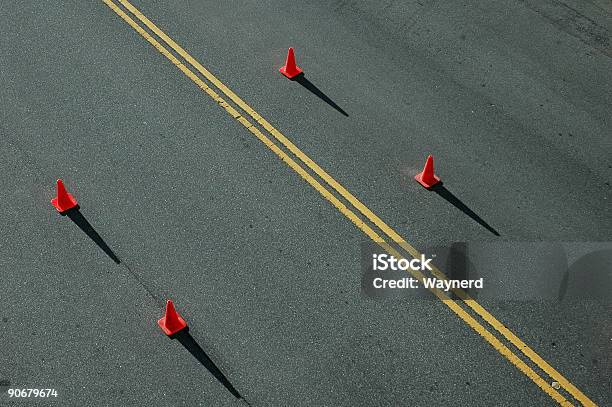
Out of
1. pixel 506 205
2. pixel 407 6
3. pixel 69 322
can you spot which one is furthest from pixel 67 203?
pixel 407 6

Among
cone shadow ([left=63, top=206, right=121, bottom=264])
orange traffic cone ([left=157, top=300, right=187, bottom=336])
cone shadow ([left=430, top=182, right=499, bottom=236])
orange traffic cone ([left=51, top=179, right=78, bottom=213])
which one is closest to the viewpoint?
orange traffic cone ([left=157, top=300, right=187, bottom=336])

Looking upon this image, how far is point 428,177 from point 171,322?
3.97 m

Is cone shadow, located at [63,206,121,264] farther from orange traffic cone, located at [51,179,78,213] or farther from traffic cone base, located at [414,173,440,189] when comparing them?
traffic cone base, located at [414,173,440,189]

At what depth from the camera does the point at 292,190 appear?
11070 millimetres

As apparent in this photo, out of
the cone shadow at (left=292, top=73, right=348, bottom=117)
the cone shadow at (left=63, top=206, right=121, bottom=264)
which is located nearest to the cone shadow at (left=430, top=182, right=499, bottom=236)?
the cone shadow at (left=292, top=73, right=348, bottom=117)

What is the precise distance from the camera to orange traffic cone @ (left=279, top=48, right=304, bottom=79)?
12.6m

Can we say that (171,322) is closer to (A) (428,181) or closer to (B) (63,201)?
(B) (63,201)

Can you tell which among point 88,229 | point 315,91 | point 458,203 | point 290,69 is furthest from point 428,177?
point 88,229

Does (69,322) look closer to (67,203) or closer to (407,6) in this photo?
(67,203)

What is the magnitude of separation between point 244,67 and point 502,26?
4311 mm

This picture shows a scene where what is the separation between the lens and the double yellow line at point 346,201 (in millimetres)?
9195

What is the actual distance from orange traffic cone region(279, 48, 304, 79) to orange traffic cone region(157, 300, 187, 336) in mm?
4702

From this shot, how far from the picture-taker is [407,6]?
1406cm

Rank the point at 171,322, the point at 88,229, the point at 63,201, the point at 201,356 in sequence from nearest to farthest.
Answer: the point at 201,356
the point at 171,322
the point at 88,229
the point at 63,201
